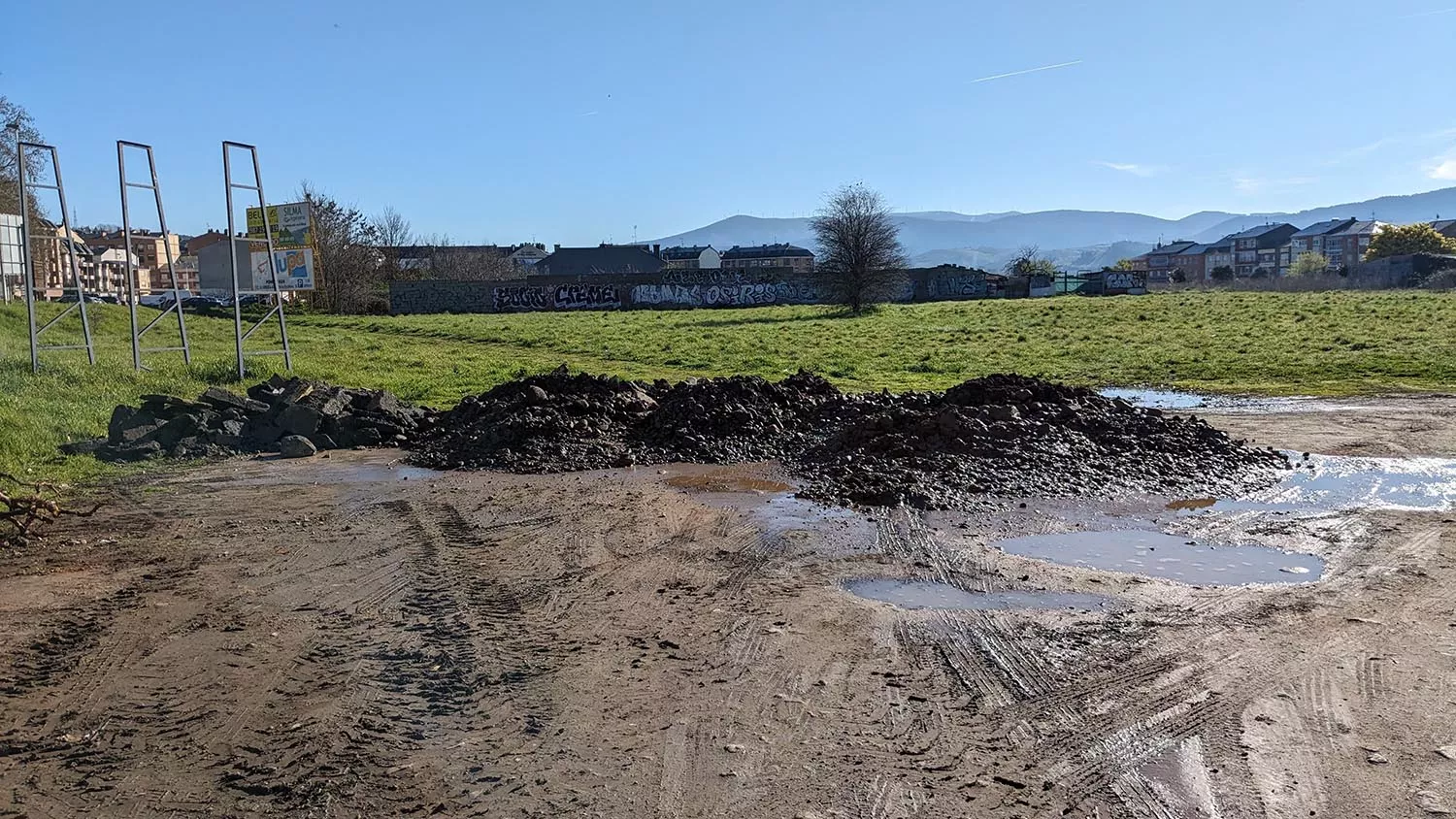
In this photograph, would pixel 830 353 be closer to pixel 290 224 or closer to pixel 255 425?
pixel 290 224

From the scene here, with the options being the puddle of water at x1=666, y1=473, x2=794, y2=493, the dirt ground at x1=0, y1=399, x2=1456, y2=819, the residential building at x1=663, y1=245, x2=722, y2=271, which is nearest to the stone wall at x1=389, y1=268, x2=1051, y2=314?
the puddle of water at x1=666, y1=473, x2=794, y2=493

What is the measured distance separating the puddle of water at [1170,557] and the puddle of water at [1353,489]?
1289mm

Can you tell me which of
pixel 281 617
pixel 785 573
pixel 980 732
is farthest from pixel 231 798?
pixel 785 573

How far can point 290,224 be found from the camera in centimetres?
1866

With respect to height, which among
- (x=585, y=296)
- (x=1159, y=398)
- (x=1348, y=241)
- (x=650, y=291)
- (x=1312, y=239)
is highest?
(x=1312, y=239)

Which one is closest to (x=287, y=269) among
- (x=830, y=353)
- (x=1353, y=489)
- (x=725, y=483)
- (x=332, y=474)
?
(x=332, y=474)

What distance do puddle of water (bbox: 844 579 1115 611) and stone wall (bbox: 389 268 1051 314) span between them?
5390cm

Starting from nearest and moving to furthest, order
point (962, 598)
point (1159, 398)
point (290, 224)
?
1. point (962, 598)
2. point (1159, 398)
3. point (290, 224)

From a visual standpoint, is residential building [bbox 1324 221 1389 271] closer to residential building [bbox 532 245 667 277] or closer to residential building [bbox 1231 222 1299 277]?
residential building [bbox 1231 222 1299 277]

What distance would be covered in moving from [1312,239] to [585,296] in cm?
12636

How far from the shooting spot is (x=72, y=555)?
745 centimetres

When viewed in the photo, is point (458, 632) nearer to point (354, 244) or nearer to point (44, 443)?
point (44, 443)

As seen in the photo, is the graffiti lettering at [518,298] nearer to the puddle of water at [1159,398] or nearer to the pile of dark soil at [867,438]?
the puddle of water at [1159,398]

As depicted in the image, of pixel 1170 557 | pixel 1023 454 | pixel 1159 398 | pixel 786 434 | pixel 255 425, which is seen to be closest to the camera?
pixel 1170 557
